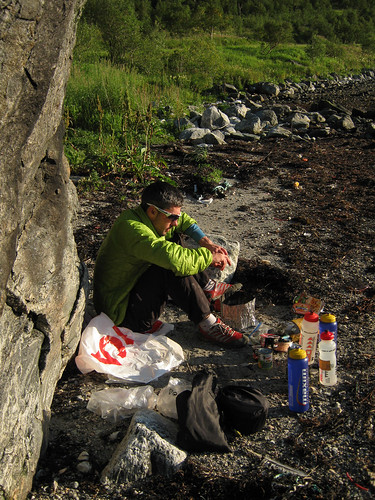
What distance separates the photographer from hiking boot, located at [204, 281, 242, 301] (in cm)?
489

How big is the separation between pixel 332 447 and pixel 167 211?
6.98 feet

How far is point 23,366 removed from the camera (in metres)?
2.88

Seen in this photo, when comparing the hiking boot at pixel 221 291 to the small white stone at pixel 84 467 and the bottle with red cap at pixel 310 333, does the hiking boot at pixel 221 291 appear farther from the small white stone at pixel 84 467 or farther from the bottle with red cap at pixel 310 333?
the small white stone at pixel 84 467

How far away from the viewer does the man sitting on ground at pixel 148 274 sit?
4086mm

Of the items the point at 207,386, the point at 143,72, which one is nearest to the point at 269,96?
the point at 143,72

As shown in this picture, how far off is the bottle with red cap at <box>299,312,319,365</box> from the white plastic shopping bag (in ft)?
3.29

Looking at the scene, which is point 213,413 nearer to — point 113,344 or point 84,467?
point 84,467

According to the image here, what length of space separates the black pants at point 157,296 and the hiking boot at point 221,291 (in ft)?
1.71

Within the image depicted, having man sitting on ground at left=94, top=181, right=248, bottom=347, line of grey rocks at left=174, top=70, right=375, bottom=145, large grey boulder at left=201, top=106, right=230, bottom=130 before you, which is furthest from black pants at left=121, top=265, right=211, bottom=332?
large grey boulder at left=201, top=106, right=230, bottom=130

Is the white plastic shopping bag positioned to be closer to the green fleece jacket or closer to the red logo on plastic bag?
the red logo on plastic bag

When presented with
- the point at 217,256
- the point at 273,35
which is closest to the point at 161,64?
the point at 217,256

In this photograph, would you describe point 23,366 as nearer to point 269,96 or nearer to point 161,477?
point 161,477

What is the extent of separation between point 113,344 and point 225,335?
97 cm

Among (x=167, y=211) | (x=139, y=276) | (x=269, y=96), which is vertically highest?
(x=167, y=211)
